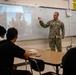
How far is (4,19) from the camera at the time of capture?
15.0 ft

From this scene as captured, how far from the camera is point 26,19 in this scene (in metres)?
5.00

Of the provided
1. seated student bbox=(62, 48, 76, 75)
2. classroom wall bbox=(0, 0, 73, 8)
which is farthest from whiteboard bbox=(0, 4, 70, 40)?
seated student bbox=(62, 48, 76, 75)

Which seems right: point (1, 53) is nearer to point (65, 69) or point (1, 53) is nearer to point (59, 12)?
point (65, 69)

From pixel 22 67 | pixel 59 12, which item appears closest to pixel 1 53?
pixel 22 67

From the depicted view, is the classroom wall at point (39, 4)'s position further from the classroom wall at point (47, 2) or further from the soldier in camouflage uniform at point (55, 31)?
the soldier in camouflage uniform at point (55, 31)

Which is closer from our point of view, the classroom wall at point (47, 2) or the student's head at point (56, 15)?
the classroom wall at point (47, 2)

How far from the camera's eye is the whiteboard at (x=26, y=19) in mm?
4609

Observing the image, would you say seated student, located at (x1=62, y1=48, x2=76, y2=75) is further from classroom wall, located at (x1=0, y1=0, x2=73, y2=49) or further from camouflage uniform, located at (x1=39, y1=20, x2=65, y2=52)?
camouflage uniform, located at (x1=39, y1=20, x2=65, y2=52)

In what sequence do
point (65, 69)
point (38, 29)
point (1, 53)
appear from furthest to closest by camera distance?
point (38, 29) → point (1, 53) → point (65, 69)

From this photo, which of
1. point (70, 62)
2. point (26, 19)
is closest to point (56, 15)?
point (26, 19)

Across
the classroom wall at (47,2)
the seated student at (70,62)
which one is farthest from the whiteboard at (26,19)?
the seated student at (70,62)

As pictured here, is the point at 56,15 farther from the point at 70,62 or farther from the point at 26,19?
the point at 70,62

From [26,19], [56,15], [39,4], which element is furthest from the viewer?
[56,15]

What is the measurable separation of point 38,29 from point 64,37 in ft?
3.69
